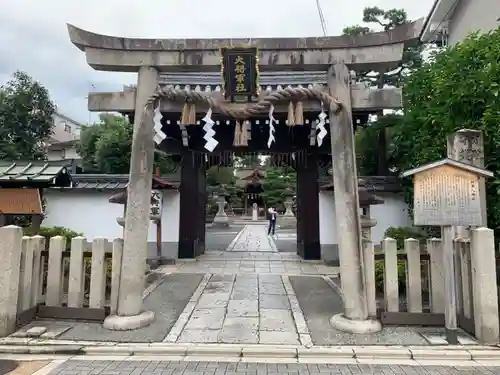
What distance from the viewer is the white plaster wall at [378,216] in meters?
13.0

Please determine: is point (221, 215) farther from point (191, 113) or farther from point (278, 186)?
point (191, 113)

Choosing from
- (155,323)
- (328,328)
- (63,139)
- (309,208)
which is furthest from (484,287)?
(63,139)

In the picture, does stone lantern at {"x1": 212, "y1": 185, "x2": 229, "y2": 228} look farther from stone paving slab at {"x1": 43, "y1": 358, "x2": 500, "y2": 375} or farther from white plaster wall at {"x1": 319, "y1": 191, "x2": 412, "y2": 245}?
stone paving slab at {"x1": 43, "y1": 358, "x2": 500, "y2": 375}

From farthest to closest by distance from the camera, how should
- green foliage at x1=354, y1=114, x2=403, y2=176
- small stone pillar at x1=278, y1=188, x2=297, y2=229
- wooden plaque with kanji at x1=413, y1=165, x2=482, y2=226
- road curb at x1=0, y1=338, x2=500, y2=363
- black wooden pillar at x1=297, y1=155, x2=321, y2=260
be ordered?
1. small stone pillar at x1=278, y1=188, x2=297, y2=229
2. green foliage at x1=354, y1=114, x2=403, y2=176
3. black wooden pillar at x1=297, y1=155, x2=321, y2=260
4. wooden plaque with kanji at x1=413, y1=165, x2=482, y2=226
5. road curb at x1=0, y1=338, x2=500, y2=363

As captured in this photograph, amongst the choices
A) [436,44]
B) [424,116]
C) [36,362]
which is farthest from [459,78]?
[436,44]

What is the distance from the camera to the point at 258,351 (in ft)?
16.3

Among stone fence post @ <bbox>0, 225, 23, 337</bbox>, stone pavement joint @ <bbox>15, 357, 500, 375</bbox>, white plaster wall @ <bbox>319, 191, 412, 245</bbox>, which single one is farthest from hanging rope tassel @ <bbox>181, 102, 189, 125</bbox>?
white plaster wall @ <bbox>319, 191, 412, 245</bbox>

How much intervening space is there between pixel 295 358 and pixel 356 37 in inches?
201

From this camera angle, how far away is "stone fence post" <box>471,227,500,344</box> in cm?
522

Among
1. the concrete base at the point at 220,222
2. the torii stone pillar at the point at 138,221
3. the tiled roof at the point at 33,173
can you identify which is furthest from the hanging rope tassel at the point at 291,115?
the concrete base at the point at 220,222

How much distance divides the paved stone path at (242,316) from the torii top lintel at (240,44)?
4285 mm

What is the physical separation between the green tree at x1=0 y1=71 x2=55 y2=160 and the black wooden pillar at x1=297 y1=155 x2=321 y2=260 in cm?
1802

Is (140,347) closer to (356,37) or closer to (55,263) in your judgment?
(55,263)

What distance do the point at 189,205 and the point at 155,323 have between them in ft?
22.1
